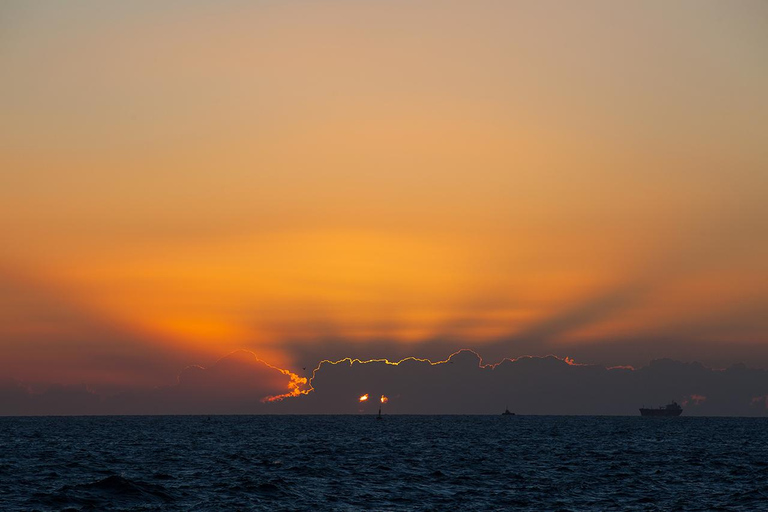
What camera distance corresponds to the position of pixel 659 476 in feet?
265

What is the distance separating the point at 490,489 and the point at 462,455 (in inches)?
1690

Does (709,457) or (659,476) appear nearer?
(659,476)

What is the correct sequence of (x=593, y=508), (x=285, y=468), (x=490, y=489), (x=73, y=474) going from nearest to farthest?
1. (x=593, y=508)
2. (x=490, y=489)
3. (x=73, y=474)
4. (x=285, y=468)

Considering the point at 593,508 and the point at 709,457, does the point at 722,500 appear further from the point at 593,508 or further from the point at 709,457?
the point at 709,457

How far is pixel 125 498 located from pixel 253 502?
10.0 meters

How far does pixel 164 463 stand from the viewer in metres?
92.1

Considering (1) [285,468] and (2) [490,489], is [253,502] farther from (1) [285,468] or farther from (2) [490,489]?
(1) [285,468]

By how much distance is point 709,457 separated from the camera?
363ft

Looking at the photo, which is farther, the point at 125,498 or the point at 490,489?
the point at 490,489

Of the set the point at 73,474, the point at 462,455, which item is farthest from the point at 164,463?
the point at 462,455

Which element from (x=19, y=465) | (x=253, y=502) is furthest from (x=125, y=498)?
(x=19, y=465)

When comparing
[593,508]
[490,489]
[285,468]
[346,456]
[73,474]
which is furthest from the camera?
[346,456]

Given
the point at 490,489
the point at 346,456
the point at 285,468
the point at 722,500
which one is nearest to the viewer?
the point at 722,500

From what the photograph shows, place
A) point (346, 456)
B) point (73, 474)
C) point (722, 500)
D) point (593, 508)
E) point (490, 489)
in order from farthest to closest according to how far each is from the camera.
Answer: point (346, 456), point (73, 474), point (490, 489), point (722, 500), point (593, 508)
